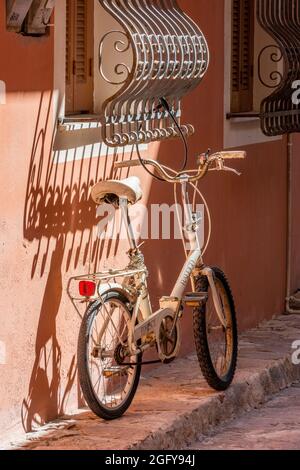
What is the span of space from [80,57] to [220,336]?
6.26 feet

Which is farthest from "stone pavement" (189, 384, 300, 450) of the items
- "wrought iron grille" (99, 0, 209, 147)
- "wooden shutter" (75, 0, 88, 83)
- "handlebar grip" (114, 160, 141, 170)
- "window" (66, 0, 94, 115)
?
"wooden shutter" (75, 0, 88, 83)

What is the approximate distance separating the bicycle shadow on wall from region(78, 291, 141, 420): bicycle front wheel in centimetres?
19

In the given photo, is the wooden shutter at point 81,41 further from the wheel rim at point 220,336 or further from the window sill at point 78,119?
the wheel rim at point 220,336

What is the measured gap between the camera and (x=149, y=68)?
836cm

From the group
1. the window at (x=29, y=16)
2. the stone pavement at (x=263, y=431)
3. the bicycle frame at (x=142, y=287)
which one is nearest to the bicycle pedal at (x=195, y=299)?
the bicycle frame at (x=142, y=287)

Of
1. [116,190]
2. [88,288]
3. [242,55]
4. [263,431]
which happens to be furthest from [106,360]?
[242,55]

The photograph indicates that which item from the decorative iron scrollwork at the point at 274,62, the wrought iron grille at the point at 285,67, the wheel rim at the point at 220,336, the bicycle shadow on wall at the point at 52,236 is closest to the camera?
the bicycle shadow on wall at the point at 52,236

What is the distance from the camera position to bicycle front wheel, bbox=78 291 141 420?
302 inches

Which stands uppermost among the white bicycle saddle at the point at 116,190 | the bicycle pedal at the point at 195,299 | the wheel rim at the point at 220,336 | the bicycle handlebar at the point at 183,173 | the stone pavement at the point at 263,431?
the bicycle handlebar at the point at 183,173

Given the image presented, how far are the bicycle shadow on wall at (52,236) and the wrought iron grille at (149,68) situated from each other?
31cm

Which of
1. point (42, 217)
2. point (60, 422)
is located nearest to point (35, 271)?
point (42, 217)

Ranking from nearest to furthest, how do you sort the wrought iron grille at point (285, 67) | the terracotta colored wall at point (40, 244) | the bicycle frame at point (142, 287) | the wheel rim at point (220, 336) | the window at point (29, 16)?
the window at point (29, 16) < the terracotta colored wall at point (40, 244) < the bicycle frame at point (142, 287) < the wheel rim at point (220, 336) < the wrought iron grille at point (285, 67)

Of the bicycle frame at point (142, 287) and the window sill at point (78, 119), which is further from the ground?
the window sill at point (78, 119)

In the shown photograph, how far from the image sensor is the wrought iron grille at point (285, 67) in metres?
11.2
